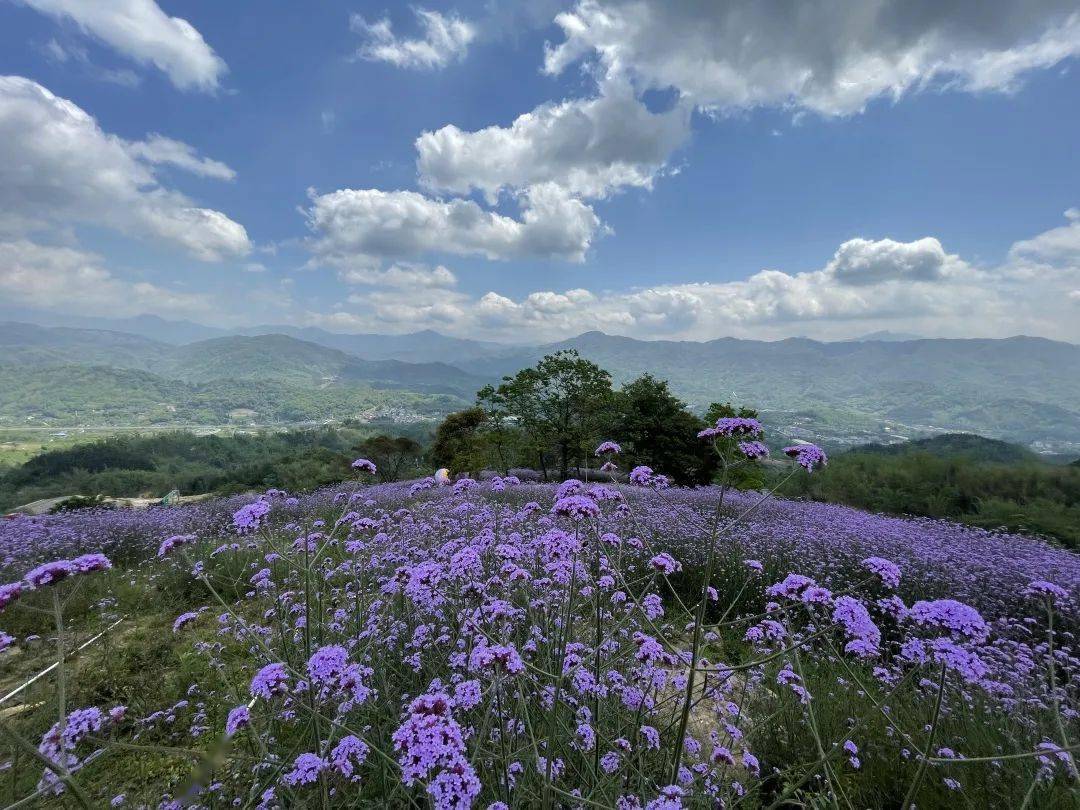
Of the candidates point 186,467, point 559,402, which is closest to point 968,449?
point 559,402

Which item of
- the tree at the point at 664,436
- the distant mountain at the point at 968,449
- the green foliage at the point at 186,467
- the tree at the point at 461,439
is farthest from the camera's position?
the green foliage at the point at 186,467

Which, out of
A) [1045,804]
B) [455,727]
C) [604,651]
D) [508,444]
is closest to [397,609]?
[604,651]

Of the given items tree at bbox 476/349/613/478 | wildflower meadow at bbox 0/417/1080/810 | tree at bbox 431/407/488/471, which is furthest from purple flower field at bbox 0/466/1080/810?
tree at bbox 431/407/488/471

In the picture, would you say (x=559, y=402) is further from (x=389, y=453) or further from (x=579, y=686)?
(x=579, y=686)

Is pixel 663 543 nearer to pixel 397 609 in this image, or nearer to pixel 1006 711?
pixel 1006 711

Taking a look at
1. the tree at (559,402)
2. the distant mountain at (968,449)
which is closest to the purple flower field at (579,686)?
the tree at (559,402)

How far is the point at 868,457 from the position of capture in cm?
3012

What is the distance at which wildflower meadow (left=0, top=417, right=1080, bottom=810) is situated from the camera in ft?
7.89

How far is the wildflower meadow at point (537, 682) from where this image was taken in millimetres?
2406

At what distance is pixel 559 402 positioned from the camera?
27250 mm

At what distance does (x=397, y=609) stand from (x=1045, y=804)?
5476 mm

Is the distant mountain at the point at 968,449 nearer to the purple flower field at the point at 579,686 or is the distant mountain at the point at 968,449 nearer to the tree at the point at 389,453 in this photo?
the purple flower field at the point at 579,686

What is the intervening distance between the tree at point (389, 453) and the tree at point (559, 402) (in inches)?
539

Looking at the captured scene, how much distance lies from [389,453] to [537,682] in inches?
1533
